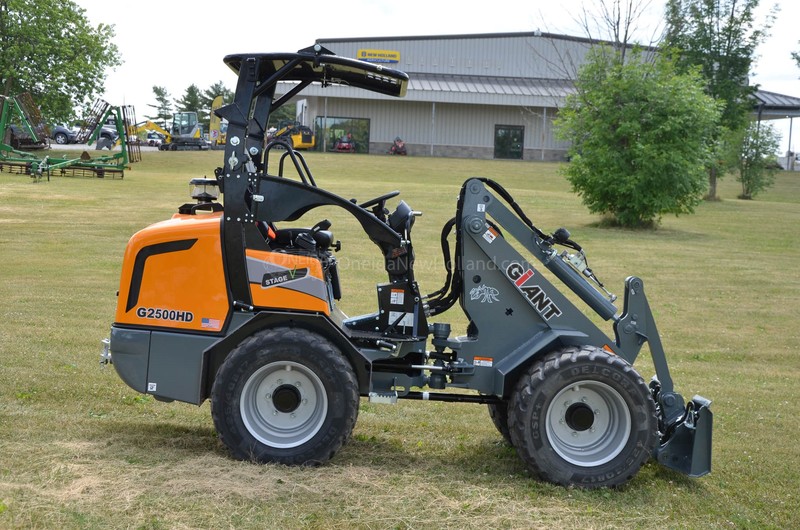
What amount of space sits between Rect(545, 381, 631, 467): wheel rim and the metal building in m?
51.9

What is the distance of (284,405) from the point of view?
567 cm

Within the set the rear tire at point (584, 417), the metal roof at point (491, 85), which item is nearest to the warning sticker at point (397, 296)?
the rear tire at point (584, 417)

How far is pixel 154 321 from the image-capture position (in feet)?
18.9

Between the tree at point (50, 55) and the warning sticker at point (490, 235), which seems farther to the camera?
the tree at point (50, 55)

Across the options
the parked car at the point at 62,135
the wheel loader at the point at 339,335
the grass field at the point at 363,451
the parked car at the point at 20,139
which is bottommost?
the grass field at the point at 363,451

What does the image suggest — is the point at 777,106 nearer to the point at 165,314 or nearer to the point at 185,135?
the point at 185,135

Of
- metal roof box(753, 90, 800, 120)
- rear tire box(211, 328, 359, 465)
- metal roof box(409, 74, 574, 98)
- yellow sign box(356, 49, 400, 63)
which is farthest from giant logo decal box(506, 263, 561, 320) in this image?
metal roof box(753, 90, 800, 120)

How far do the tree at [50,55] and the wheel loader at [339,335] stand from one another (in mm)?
42147

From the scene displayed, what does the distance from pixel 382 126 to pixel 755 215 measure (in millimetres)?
32169

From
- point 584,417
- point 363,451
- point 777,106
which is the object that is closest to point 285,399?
point 363,451

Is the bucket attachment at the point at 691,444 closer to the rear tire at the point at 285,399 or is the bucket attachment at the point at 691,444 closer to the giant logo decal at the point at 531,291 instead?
the giant logo decal at the point at 531,291

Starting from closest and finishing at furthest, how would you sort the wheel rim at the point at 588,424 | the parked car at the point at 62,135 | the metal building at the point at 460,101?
the wheel rim at the point at 588,424 < the parked car at the point at 62,135 < the metal building at the point at 460,101

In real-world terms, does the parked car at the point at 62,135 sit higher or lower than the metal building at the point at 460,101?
lower

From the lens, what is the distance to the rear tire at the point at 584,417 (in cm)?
557
